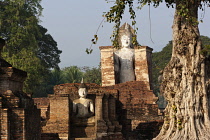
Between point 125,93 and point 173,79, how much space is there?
6921 mm

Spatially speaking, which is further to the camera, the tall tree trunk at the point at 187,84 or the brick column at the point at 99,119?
the brick column at the point at 99,119

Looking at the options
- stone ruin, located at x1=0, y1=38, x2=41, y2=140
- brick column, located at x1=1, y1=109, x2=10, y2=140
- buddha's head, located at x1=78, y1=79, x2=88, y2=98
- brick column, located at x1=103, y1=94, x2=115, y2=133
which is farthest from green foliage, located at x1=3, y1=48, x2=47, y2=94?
brick column, located at x1=1, y1=109, x2=10, y2=140

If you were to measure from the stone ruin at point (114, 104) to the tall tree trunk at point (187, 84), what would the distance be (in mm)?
1281

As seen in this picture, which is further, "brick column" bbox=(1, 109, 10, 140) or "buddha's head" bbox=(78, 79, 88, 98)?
"buddha's head" bbox=(78, 79, 88, 98)

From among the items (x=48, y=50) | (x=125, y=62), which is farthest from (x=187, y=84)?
(x=48, y=50)

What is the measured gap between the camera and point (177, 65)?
1037cm

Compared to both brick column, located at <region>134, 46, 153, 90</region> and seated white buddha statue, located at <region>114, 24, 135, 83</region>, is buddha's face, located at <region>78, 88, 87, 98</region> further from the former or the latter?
seated white buddha statue, located at <region>114, 24, 135, 83</region>

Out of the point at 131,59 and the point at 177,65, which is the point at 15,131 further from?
the point at 131,59

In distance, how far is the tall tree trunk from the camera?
1002cm

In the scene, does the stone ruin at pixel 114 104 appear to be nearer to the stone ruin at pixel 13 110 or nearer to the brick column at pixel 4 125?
the stone ruin at pixel 13 110

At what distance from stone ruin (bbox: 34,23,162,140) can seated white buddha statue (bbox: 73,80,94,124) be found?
42mm

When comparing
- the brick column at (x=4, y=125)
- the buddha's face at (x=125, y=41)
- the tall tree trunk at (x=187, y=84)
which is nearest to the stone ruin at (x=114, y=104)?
the buddha's face at (x=125, y=41)

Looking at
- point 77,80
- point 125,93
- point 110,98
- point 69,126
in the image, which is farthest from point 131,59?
point 77,80

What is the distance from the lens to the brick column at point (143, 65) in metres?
19.0
